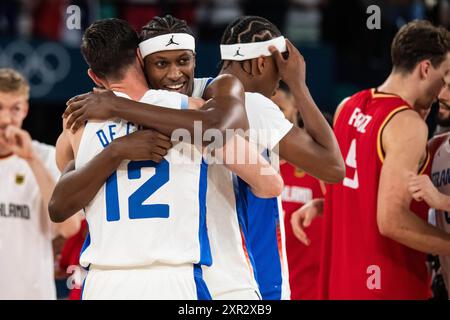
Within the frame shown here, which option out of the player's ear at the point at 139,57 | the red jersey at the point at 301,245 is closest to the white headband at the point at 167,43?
the player's ear at the point at 139,57

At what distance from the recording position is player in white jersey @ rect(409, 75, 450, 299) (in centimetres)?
454

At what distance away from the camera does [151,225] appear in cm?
342

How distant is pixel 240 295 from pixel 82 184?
2.64 ft

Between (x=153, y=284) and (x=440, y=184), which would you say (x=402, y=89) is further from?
(x=153, y=284)

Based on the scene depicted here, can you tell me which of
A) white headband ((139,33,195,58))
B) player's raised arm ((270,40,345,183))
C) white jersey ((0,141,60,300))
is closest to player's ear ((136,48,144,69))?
white headband ((139,33,195,58))

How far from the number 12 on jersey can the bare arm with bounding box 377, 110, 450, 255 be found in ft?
5.21

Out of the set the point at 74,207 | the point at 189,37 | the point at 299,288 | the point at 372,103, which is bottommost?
the point at 299,288

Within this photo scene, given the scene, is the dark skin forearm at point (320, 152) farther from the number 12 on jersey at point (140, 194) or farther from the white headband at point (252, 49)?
the number 12 on jersey at point (140, 194)

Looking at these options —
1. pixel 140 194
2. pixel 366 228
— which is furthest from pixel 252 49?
pixel 366 228

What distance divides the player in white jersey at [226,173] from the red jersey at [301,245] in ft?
6.42

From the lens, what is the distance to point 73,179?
137 inches

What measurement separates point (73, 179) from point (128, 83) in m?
0.47

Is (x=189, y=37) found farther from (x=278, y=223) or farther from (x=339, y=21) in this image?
(x=339, y=21)
